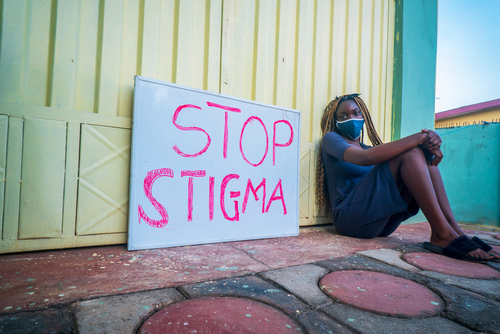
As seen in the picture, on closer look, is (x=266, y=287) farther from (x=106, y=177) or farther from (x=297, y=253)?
(x=106, y=177)

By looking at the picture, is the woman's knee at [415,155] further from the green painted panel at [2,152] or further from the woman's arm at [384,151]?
the green painted panel at [2,152]

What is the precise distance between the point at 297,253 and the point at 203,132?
101 centimetres

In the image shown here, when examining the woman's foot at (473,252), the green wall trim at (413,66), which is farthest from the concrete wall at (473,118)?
the woman's foot at (473,252)

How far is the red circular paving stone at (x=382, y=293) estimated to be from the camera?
3.18 feet

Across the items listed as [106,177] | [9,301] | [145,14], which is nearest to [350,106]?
[145,14]

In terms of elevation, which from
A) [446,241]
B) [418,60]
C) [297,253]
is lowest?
[297,253]

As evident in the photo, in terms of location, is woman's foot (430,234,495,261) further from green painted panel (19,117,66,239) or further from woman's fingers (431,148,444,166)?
green painted panel (19,117,66,239)

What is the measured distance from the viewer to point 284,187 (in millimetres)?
2219

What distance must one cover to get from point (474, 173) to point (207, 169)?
4066mm

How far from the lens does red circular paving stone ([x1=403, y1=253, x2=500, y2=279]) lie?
137cm

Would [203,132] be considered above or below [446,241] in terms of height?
above

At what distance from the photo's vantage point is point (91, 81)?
167 cm

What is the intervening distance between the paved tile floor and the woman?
0.19m

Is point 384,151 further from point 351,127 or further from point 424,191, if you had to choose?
point 351,127
